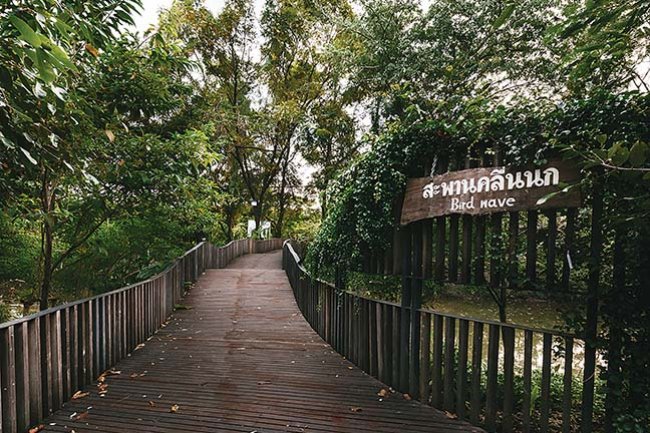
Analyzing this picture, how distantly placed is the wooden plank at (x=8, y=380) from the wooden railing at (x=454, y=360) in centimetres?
328

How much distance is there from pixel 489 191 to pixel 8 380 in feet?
13.0

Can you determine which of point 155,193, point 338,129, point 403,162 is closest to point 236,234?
point 338,129

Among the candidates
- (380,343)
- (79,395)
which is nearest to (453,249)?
(380,343)

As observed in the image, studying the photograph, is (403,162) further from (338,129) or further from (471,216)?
(338,129)

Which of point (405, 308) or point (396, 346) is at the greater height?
point (405, 308)

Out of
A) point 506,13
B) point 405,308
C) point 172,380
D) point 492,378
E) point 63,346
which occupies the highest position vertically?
point 506,13

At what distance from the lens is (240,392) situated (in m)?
4.13

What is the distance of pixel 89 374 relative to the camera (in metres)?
4.32

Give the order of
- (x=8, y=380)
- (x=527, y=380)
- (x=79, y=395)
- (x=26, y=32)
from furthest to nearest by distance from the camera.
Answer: (x=79, y=395) < (x=527, y=380) < (x=8, y=380) < (x=26, y=32)

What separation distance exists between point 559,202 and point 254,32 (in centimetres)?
2206

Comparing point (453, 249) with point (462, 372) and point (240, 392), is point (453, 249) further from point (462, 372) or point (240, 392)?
point (240, 392)

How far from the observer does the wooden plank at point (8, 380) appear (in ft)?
9.92

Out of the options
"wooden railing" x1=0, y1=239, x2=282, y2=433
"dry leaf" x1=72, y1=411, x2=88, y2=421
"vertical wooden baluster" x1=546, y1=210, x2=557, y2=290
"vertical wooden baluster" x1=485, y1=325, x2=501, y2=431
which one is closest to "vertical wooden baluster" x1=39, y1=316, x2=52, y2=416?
"wooden railing" x1=0, y1=239, x2=282, y2=433

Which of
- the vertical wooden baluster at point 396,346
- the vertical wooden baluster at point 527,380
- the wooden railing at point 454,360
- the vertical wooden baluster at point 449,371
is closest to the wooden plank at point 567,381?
the wooden railing at point 454,360
